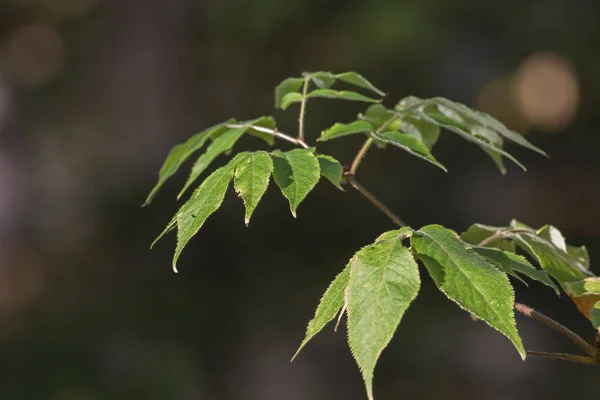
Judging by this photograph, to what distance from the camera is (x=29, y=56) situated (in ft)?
12.4

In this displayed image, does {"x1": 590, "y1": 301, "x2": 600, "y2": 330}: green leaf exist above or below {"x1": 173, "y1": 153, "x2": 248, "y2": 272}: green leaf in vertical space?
below

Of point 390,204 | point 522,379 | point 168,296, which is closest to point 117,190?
point 168,296

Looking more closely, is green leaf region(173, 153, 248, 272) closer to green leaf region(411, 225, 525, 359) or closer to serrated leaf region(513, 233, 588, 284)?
green leaf region(411, 225, 525, 359)

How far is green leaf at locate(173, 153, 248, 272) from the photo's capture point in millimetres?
545

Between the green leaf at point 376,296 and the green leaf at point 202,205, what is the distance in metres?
0.11

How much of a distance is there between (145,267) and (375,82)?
1.29 metres

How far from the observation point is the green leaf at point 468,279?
1.54ft

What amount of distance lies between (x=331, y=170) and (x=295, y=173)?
35 mm

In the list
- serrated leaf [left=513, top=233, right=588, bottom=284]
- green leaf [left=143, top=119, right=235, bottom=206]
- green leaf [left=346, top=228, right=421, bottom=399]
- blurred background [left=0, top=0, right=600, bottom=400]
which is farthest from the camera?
blurred background [left=0, top=0, right=600, bottom=400]

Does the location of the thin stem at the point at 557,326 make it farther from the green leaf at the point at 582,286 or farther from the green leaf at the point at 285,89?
the green leaf at the point at 285,89

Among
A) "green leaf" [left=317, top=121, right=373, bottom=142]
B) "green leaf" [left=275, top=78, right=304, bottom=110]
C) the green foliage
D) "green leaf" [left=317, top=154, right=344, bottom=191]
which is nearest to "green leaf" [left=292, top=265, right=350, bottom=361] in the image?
the green foliage

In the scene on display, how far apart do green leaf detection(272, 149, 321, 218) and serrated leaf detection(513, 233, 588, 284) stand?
0.63 ft

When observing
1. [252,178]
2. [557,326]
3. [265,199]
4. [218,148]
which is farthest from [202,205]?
[265,199]

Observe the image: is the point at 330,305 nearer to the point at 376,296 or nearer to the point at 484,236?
A: the point at 376,296
